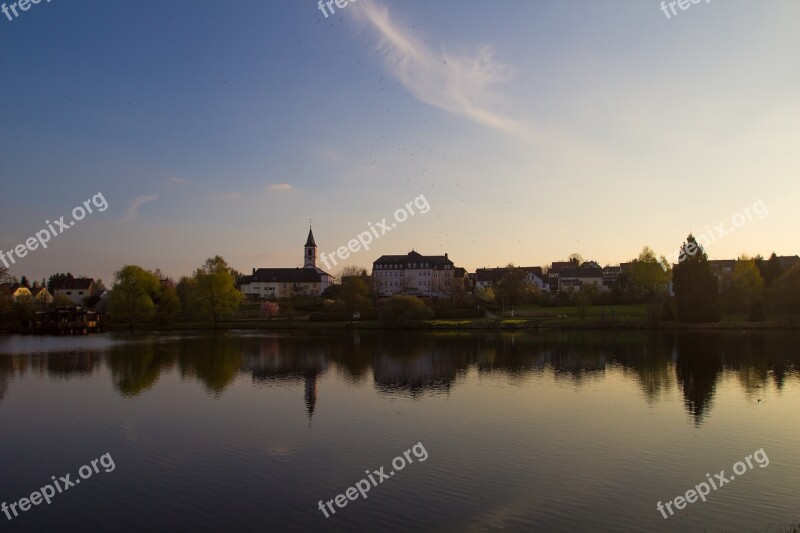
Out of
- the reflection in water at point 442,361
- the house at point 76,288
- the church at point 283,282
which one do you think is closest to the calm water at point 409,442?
the reflection in water at point 442,361

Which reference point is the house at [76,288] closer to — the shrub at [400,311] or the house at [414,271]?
the house at [414,271]

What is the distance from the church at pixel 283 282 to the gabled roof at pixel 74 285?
39497 mm

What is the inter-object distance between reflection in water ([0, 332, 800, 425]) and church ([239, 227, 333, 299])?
7992cm

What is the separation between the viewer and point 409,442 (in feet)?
63.4

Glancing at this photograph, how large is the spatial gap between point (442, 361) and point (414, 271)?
96279 millimetres

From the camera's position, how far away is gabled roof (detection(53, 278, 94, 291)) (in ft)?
476

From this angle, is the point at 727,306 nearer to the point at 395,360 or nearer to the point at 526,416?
the point at 395,360

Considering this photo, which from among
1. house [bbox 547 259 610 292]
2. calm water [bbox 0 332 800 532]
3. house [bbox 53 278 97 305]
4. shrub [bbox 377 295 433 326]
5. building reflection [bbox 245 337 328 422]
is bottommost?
calm water [bbox 0 332 800 532]

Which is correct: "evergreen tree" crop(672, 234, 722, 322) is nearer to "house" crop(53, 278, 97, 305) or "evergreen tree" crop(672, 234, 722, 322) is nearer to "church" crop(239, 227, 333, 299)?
"church" crop(239, 227, 333, 299)

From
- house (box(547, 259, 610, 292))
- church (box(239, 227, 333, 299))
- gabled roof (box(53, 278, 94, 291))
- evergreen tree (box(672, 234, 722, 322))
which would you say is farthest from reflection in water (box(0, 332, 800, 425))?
gabled roof (box(53, 278, 94, 291))

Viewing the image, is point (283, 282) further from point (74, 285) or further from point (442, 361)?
point (442, 361)

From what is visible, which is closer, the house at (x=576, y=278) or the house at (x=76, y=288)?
the house at (x=576, y=278)

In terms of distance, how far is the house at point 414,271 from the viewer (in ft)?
446

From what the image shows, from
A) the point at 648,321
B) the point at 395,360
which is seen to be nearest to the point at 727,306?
the point at 648,321
